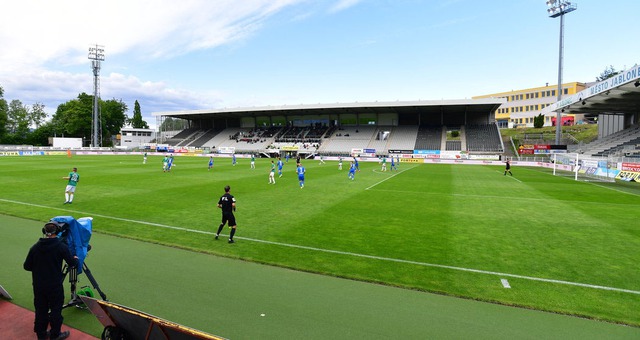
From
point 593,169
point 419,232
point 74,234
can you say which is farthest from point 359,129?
point 74,234

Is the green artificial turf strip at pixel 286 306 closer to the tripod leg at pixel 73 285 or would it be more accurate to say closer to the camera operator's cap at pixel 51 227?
the tripod leg at pixel 73 285

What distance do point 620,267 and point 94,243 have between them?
45.5ft

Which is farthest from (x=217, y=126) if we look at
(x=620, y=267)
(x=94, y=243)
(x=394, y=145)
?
(x=620, y=267)

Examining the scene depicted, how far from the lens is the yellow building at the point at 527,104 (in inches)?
3605

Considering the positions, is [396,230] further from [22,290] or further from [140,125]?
[140,125]

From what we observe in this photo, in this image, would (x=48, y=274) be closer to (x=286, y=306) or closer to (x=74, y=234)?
(x=74, y=234)

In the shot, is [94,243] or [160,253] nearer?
[160,253]

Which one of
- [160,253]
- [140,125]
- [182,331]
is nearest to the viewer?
[182,331]

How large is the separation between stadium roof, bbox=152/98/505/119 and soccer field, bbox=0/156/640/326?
43.0 meters

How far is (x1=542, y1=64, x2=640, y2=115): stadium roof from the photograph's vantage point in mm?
25809

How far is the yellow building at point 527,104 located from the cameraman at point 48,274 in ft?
351

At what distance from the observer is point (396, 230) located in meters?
11.8

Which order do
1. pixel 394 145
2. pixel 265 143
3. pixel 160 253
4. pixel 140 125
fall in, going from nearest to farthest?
pixel 160 253
pixel 394 145
pixel 265 143
pixel 140 125

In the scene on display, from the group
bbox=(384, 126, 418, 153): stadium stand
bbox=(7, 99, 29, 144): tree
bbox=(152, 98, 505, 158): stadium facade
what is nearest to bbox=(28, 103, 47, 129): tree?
bbox=(7, 99, 29, 144): tree
